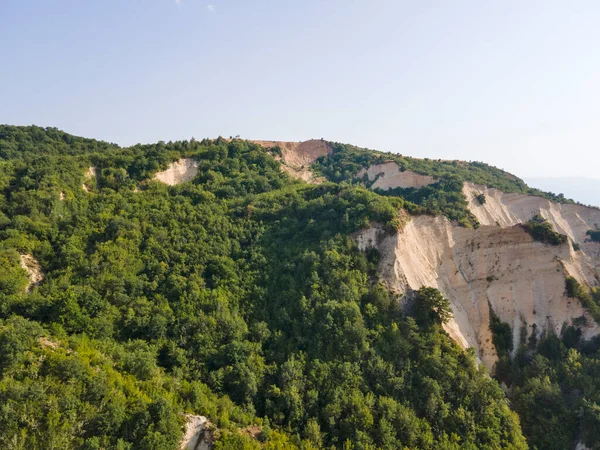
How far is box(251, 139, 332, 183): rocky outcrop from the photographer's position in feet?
203

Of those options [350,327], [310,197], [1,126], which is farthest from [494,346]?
[1,126]

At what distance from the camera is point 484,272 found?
120 ft

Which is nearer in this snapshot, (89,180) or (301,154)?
(89,180)

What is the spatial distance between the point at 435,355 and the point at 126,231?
28.7 metres

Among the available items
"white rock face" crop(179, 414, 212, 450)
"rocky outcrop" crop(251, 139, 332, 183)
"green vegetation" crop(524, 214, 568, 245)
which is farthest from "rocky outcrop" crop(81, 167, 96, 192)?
"green vegetation" crop(524, 214, 568, 245)

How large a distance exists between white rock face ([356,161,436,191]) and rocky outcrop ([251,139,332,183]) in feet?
33.1

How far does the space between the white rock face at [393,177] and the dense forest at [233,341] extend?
73.7ft

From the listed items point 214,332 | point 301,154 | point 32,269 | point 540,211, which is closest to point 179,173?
point 32,269

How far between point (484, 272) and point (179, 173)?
38.7 metres

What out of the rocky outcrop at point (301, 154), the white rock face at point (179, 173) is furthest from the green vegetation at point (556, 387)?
the white rock face at point (179, 173)

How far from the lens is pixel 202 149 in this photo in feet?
166

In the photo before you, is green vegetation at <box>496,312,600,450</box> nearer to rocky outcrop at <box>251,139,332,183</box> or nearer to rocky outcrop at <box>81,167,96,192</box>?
rocky outcrop at <box>251,139,332,183</box>

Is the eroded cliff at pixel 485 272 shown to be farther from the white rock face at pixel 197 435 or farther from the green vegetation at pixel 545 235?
the white rock face at pixel 197 435

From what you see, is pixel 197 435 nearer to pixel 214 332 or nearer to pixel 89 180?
pixel 214 332
